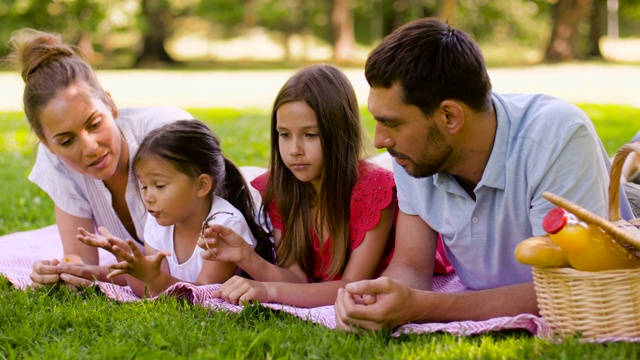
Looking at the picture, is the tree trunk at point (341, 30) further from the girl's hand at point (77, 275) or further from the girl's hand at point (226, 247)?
the girl's hand at point (226, 247)

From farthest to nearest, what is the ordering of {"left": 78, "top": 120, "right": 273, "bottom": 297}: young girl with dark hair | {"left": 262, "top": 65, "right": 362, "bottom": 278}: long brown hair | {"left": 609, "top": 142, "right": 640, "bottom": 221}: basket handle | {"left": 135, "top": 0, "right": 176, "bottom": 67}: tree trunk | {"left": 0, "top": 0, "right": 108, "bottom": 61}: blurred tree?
{"left": 135, "top": 0, "right": 176, "bottom": 67}: tree trunk → {"left": 0, "top": 0, "right": 108, "bottom": 61}: blurred tree → {"left": 78, "top": 120, "right": 273, "bottom": 297}: young girl with dark hair → {"left": 262, "top": 65, "right": 362, "bottom": 278}: long brown hair → {"left": 609, "top": 142, "right": 640, "bottom": 221}: basket handle

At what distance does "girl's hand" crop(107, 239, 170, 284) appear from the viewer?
11.4ft

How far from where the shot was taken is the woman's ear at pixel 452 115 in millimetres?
3035

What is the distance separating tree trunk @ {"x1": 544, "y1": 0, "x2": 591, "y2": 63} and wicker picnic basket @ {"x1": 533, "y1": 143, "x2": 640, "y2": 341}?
2474 centimetres

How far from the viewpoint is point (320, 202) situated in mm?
3832

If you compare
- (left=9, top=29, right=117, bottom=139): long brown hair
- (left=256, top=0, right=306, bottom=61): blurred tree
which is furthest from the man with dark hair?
(left=256, top=0, right=306, bottom=61): blurred tree

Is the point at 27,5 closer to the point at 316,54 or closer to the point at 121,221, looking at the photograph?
the point at 316,54

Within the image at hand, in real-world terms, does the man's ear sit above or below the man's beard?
above

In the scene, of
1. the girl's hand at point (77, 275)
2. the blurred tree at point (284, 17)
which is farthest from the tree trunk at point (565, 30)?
the girl's hand at point (77, 275)

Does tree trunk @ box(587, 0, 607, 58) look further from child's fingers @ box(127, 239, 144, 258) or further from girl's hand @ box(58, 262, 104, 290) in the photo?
child's fingers @ box(127, 239, 144, 258)

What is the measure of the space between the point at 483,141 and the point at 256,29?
38.3m

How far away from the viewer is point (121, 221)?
4.67 metres

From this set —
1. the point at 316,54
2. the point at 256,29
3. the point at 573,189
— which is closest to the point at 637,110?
the point at 573,189

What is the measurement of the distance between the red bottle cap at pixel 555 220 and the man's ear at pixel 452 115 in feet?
1.71
